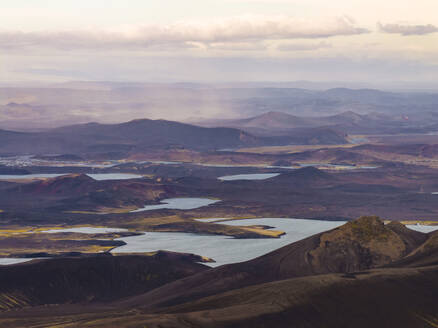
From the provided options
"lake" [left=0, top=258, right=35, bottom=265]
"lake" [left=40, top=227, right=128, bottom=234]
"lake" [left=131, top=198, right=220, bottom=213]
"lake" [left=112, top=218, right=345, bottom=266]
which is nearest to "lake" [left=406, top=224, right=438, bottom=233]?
"lake" [left=112, top=218, right=345, bottom=266]

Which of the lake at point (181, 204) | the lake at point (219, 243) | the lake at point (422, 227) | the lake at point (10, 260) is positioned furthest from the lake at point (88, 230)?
the lake at point (422, 227)

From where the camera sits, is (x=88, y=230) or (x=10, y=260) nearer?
(x=10, y=260)

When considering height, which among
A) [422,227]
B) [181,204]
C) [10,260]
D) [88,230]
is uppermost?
[10,260]

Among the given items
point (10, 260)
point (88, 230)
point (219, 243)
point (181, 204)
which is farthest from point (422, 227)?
point (10, 260)

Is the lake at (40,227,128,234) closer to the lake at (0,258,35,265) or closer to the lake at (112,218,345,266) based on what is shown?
the lake at (112,218,345,266)

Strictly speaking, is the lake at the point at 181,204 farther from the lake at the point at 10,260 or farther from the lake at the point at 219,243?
the lake at the point at 10,260

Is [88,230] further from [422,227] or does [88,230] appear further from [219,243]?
[422,227]
